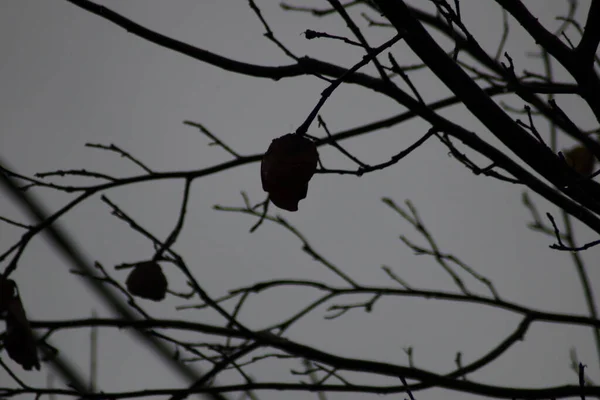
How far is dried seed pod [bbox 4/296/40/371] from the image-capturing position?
1.69 meters

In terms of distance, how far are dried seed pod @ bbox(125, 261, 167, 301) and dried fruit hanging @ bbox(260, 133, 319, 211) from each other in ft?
3.06

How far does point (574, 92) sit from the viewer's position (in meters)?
1.66

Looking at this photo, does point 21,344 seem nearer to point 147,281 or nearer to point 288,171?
point 147,281

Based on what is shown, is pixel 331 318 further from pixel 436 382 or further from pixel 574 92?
pixel 574 92

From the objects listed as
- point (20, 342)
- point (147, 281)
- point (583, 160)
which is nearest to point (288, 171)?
point (20, 342)

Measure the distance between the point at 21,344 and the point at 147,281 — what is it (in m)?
0.63

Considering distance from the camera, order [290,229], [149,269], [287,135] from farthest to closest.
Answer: [290,229] → [149,269] → [287,135]

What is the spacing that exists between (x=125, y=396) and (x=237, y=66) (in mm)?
1018

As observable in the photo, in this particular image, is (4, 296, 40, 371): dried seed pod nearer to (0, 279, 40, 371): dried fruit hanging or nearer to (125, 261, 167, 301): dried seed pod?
(0, 279, 40, 371): dried fruit hanging

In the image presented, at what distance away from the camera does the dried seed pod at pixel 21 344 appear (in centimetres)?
169

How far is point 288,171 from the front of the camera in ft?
4.94

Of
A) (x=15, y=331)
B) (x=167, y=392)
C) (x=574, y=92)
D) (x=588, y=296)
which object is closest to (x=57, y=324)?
(x=15, y=331)

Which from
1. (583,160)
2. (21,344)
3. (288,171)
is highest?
(583,160)

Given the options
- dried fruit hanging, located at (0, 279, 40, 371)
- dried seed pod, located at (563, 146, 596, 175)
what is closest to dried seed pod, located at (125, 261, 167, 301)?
dried fruit hanging, located at (0, 279, 40, 371)
